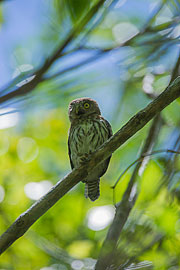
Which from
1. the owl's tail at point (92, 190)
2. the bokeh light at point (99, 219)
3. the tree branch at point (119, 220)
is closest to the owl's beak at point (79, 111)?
the owl's tail at point (92, 190)

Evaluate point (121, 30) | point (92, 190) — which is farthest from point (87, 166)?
point (121, 30)

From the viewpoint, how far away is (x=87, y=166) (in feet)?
12.4

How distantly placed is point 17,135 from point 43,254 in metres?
2.56

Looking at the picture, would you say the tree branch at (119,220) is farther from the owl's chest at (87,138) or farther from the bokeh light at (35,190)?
the bokeh light at (35,190)

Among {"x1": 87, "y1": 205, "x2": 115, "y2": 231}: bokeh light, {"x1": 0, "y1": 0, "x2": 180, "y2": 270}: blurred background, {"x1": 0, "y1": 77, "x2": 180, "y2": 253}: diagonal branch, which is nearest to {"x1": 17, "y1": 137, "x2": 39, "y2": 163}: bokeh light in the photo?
{"x1": 0, "y1": 0, "x2": 180, "y2": 270}: blurred background

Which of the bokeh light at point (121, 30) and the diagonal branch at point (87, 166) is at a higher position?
the bokeh light at point (121, 30)

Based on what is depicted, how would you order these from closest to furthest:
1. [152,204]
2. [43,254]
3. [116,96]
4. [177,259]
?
[177,259] → [152,204] → [43,254] → [116,96]

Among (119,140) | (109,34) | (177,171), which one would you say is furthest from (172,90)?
(109,34)

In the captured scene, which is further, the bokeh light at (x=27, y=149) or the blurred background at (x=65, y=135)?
the bokeh light at (x=27, y=149)

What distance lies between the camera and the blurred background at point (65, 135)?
2.95m

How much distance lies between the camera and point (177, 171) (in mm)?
4141

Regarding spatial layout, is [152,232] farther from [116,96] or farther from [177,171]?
[116,96]

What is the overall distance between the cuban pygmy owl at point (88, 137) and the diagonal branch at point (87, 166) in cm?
199

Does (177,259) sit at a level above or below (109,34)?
below
